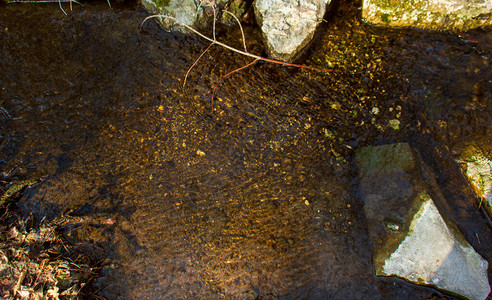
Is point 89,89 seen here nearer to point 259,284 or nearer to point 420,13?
point 259,284

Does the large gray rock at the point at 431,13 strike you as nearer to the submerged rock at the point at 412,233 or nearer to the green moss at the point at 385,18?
the green moss at the point at 385,18

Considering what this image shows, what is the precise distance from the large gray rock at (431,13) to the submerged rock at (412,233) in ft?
4.42

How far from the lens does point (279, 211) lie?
2.47 metres

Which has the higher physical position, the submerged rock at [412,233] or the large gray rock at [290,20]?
the large gray rock at [290,20]

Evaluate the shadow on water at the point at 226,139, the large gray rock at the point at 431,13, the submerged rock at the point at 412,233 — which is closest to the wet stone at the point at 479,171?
the shadow on water at the point at 226,139

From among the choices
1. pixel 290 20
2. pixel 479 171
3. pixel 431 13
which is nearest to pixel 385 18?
pixel 431 13

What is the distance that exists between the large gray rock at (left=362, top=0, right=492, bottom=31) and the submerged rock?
1348 mm

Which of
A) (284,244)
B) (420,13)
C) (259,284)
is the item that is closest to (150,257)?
(259,284)

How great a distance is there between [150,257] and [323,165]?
1.77m

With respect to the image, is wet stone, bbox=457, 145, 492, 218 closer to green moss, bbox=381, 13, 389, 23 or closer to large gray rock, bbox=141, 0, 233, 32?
green moss, bbox=381, 13, 389, 23

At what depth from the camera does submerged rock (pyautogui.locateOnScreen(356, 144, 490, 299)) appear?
218 cm

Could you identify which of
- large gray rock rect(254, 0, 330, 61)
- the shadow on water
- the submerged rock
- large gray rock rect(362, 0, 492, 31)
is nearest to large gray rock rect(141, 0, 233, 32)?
the shadow on water

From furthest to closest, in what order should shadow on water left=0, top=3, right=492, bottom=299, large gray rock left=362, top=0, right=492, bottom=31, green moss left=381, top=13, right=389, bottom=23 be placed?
green moss left=381, top=13, right=389, bottom=23
large gray rock left=362, top=0, right=492, bottom=31
shadow on water left=0, top=3, right=492, bottom=299

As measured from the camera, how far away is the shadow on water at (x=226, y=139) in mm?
2383
